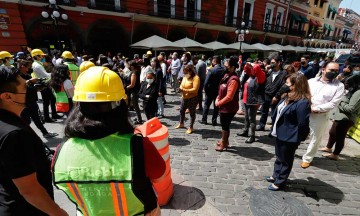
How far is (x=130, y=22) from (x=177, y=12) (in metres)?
5.05

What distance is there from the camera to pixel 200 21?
66.6 feet

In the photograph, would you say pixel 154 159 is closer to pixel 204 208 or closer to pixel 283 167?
pixel 204 208

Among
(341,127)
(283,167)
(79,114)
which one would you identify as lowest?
(283,167)

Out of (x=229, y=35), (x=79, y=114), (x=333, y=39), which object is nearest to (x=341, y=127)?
(x=79, y=114)

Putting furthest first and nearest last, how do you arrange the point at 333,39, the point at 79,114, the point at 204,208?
1. the point at 333,39
2. the point at 204,208
3. the point at 79,114

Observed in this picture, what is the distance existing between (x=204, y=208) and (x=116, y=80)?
95.3 inches

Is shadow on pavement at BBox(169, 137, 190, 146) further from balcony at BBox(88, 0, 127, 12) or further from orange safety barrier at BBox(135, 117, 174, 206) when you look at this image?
balcony at BBox(88, 0, 127, 12)

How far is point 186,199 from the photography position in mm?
3135

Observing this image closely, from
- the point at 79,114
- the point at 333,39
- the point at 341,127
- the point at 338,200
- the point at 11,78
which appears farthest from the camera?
the point at 333,39

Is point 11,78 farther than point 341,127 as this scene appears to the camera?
No

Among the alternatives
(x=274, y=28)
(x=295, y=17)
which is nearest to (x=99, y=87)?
(x=274, y=28)

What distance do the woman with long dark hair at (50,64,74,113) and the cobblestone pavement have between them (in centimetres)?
93

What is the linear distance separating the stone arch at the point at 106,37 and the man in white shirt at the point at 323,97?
14087 mm

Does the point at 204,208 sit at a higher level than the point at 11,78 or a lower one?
lower
